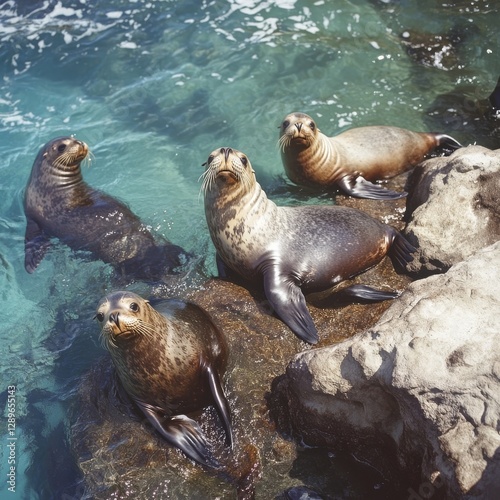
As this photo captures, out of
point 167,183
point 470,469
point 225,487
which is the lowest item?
point 167,183

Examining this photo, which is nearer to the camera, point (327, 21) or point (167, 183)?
point (167, 183)

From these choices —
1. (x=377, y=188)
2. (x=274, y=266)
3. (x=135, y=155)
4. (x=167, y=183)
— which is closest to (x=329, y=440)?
(x=274, y=266)

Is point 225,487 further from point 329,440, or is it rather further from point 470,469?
point 470,469

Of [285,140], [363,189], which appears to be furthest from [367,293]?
[285,140]

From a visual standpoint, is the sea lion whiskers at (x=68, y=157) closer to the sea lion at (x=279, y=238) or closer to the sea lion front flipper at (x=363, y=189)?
the sea lion at (x=279, y=238)

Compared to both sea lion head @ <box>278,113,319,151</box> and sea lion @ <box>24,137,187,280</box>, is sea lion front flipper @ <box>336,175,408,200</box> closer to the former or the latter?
→ sea lion head @ <box>278,113,319,151</box>

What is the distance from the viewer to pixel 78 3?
39.6 feet

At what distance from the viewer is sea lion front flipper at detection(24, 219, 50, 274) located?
23.9 ft

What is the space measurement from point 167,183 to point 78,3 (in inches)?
213

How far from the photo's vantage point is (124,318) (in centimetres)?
461

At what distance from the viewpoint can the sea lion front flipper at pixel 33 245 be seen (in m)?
7.27

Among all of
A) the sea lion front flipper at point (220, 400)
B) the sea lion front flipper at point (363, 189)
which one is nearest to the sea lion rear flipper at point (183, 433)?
the sea lion front flipper at point (220, 400)

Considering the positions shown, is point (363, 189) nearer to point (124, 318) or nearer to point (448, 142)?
point (448, 142)

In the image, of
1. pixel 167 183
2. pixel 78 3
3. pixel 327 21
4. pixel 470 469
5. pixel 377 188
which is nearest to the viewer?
pixel 470 469
